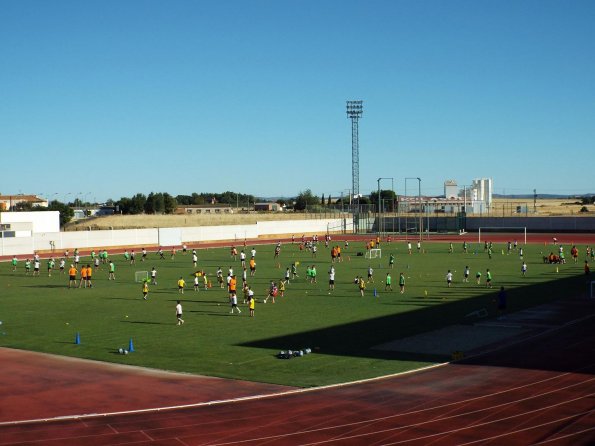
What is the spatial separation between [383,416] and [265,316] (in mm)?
16889

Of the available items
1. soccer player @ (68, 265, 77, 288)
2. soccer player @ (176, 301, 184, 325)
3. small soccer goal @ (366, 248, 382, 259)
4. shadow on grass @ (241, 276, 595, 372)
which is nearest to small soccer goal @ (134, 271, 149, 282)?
soccer player @ (68, 265, 77, 288)

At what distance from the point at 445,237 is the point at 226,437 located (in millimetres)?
88477

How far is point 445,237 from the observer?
103125mm

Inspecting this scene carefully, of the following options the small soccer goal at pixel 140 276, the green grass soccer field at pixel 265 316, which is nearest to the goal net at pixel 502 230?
the green grass soccer field at pixel 265 316

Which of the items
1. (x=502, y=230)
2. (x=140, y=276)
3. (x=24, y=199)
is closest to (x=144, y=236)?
(x=140, y=276)

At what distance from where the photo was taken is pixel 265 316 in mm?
35406

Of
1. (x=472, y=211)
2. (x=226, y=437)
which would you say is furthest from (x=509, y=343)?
(x=472, y=211)

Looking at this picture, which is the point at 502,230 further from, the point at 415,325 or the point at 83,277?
the point at 415,325

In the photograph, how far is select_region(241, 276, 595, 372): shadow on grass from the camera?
2670 cm

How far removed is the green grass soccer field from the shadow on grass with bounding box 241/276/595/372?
0.05 m

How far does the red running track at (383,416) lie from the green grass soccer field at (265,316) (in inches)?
85.0

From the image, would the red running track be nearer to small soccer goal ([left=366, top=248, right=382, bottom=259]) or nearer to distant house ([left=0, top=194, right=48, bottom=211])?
small soccer goal ([left=366, top=248, right=382, bottom=259])

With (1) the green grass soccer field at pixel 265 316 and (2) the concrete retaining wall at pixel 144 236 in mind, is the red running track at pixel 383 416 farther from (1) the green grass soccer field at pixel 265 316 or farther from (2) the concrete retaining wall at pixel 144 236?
(2) the concrete retaining wall at pixel 144 236

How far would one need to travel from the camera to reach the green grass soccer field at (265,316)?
25484mm
